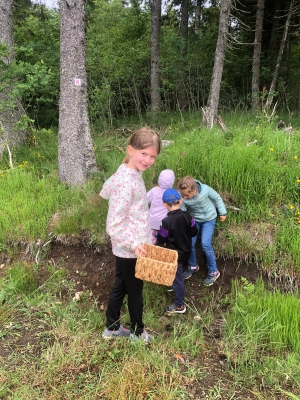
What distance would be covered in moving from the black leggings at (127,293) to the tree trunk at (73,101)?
2.84 m

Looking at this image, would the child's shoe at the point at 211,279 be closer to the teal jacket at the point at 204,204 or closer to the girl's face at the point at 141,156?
the teal jacket at the point at 204,204

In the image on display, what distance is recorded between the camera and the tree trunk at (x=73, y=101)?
15.8 feet

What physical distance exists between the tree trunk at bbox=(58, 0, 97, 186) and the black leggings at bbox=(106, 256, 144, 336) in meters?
2.84

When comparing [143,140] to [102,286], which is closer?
[143,140]

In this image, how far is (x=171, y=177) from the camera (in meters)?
3.46

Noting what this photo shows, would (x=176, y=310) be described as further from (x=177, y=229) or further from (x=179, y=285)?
(x=177, y=229)

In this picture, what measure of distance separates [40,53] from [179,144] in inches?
255

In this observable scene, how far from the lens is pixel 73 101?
5066 millimetres

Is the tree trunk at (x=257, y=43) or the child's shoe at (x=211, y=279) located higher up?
the tree trunk at (x=257, y=43)

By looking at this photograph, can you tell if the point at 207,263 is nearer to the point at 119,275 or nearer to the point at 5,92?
the point at 119,275

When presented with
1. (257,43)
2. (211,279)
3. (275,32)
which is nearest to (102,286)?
(211,279)

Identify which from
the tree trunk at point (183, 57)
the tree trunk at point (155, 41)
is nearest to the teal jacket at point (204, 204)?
the tree trunk at point (155, 41)

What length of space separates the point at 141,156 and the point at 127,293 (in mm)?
1260

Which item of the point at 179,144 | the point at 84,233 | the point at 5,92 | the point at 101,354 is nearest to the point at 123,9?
the point at 5,92
